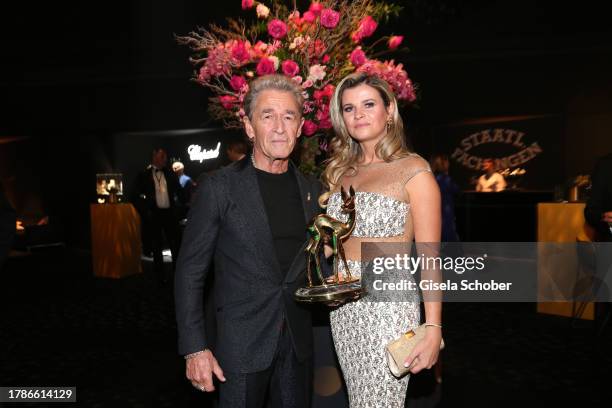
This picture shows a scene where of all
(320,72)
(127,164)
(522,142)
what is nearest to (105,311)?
(320,72)

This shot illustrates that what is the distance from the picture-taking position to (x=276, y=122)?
7.14 feet

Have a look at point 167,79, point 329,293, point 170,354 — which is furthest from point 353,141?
point 167,79

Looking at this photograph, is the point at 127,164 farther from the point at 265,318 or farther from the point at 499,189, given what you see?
the point at 265,318

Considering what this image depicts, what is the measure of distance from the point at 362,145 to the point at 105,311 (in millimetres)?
5274

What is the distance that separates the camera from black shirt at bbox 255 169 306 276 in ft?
7.22

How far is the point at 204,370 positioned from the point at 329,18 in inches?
68.6

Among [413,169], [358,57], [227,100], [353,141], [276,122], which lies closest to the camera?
[276,122]

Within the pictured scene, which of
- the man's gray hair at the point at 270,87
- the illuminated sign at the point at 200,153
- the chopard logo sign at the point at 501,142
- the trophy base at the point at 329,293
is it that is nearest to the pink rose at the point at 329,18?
the man's gray hair at the point at 270,87

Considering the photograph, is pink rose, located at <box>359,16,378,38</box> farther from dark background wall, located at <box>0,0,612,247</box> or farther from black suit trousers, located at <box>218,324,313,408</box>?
dark background wall, located at <box>0,0,612,247</box>

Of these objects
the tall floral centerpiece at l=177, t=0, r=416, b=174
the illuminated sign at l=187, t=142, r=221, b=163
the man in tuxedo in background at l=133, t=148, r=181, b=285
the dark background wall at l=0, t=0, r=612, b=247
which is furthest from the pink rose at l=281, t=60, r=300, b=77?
the illuminated sign at l=187, t=142, r=221, b=163

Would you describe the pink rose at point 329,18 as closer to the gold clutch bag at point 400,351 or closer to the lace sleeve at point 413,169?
the lace sleeve at point 413,169

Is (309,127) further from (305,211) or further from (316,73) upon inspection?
(305,211)

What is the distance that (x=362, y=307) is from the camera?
7.79 feet

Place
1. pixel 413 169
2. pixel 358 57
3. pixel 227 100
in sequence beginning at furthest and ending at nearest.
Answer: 1. pixel 227 100
2. pixel 358 57
3. pixel 413 169
